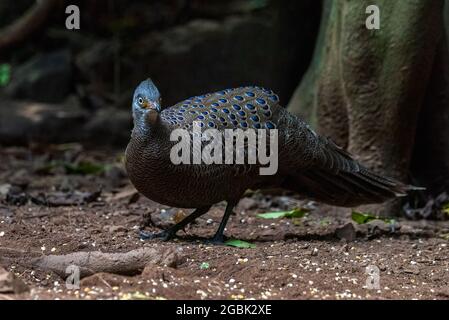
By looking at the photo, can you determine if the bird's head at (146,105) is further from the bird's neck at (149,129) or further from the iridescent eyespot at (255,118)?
the iridescent eyespot at (255,118)

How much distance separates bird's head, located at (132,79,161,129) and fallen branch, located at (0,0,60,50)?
516 cm

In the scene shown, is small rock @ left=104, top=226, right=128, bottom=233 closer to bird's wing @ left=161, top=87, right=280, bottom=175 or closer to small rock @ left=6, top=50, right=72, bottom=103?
bird's wing @ left=161, top=87, right=280, bottom=175

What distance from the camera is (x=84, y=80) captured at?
32.5ft

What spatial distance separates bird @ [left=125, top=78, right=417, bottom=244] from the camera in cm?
462

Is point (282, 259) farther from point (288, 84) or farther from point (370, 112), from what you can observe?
point (288, 84)

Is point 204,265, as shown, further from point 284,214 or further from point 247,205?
point 247,205

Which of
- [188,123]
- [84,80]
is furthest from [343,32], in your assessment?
[84,80]

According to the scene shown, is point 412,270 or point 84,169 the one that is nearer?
point 412,270

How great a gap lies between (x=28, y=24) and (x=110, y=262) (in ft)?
20.0

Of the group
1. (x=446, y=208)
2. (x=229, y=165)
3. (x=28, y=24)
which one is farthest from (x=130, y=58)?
(x=229, y=165)

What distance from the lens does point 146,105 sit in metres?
4.56

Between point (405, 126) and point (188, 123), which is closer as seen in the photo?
point (188, 123)
